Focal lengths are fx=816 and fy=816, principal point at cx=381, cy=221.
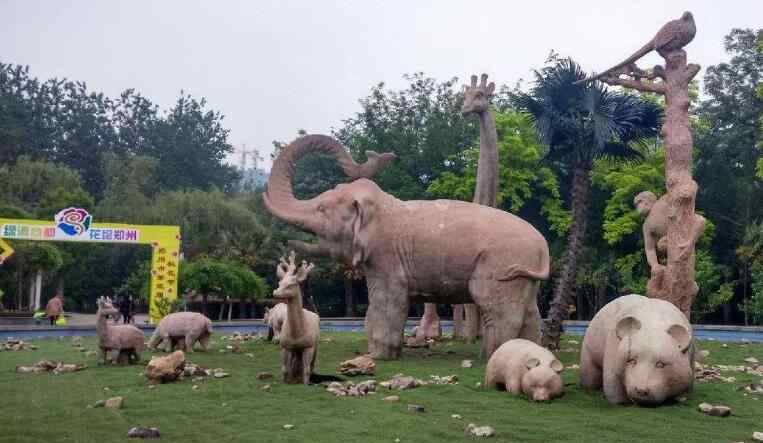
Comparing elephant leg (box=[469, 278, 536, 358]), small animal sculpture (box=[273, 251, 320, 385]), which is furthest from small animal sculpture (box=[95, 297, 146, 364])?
elephant leg (box=[469, 278, 536, 358])

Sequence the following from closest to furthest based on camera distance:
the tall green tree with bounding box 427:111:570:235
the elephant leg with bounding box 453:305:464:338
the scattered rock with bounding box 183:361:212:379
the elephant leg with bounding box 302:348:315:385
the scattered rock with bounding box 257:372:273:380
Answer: the elephant leg with bounding box 302:348:315:385, the scattered rock with bounding box 257:372:273:380, the scattered rock with bounding box 183:361:212:379, the elephant leg with bounding box 453:305:464:338, the tall green tree with bounding box 427:111:570:235

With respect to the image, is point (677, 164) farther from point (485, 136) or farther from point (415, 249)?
point (415, 249)

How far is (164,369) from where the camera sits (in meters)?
9.68

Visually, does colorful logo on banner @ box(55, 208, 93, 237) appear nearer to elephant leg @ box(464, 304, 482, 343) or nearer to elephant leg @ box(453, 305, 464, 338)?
elephant leg @ box(453, 305, 464, 338)

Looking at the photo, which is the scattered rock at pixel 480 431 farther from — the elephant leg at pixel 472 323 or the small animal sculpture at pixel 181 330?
the elephant leg at pixel 472 323

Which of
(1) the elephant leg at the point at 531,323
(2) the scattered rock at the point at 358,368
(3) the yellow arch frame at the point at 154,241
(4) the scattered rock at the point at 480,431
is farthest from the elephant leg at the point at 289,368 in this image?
(3) the yellow arch frame at the point at 154,241

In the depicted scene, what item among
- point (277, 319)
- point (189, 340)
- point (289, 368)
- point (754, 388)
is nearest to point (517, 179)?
point (277, 319)

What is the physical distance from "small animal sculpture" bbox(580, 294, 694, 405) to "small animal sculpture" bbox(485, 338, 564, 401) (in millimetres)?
551

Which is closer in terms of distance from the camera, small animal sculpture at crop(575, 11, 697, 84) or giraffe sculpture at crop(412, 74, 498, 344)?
small animal sculpture at crop(575, 11, 697, 84)

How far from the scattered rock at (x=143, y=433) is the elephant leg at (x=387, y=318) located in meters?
5.91

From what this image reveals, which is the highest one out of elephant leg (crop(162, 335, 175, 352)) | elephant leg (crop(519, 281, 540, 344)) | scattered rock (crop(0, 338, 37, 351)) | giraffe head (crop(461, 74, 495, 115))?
giraffe head (crop(461, 74, 495, 115))

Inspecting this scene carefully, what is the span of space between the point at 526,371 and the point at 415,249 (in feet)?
11.8

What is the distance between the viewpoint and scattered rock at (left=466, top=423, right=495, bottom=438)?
696 cm

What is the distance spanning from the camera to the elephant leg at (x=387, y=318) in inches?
489
